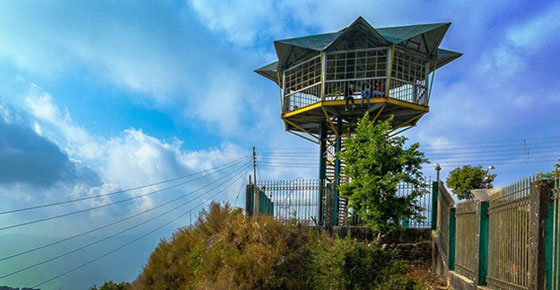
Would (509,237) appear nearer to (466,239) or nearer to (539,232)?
(539,232)

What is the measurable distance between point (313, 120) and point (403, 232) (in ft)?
31.5

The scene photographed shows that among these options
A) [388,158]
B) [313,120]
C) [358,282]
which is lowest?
[358,282]

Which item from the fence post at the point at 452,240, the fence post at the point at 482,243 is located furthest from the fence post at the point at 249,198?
the fence post at the point at 482,243

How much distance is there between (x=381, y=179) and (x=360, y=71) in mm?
7040

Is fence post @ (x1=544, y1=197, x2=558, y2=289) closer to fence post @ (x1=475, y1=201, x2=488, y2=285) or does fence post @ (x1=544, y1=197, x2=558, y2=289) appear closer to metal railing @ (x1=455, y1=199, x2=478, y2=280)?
fence post @ (x1=475, y1=201, x2=488, y2=285)

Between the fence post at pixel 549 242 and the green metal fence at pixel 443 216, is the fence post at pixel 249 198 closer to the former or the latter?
the green metal fence at pixel 443 216

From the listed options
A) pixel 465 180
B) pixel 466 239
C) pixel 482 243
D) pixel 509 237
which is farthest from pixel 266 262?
pixel 465 180

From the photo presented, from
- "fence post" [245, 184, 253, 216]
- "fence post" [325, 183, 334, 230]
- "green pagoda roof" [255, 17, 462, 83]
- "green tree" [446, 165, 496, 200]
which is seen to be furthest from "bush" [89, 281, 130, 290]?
"green tree" [446, 165, 496, 200]

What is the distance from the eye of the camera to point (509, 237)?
816cm

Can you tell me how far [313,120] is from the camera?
80.3ft

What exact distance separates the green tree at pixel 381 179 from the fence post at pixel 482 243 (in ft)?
17.5

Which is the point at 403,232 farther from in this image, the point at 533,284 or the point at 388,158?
the point at 533,284

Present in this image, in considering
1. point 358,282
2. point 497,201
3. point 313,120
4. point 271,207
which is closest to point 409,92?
point 313,120

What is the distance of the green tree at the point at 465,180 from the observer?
34.5 metres
